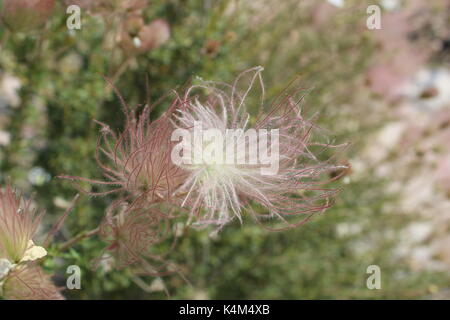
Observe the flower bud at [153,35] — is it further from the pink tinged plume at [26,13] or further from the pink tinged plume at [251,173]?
the pink tinged plume at [251,173]

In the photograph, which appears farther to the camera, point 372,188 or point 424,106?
point 424,106

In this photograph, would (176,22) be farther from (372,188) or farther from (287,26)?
(372,188)

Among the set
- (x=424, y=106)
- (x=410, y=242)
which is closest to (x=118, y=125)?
(x=410, y=242)


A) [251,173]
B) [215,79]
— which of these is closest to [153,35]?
[215,79]

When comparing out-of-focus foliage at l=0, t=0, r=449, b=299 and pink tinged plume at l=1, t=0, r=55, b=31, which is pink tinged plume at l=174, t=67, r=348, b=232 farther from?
pink tinged plume at l=1, t=0, r=55, b=31

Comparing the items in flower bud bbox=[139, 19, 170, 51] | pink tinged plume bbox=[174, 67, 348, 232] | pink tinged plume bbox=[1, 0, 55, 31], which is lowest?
pink tinged plume bbox=[174, 67, 348, 232]

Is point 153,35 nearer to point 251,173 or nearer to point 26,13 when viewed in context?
point 26,13

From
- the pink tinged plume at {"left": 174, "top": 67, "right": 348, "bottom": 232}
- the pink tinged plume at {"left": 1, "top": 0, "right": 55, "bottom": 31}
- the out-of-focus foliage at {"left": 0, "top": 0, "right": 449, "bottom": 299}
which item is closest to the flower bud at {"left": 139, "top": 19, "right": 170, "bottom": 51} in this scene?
the out-of-focus foliage at {"left": 0, "top": 0, "right": 449, "bottom": 299}
